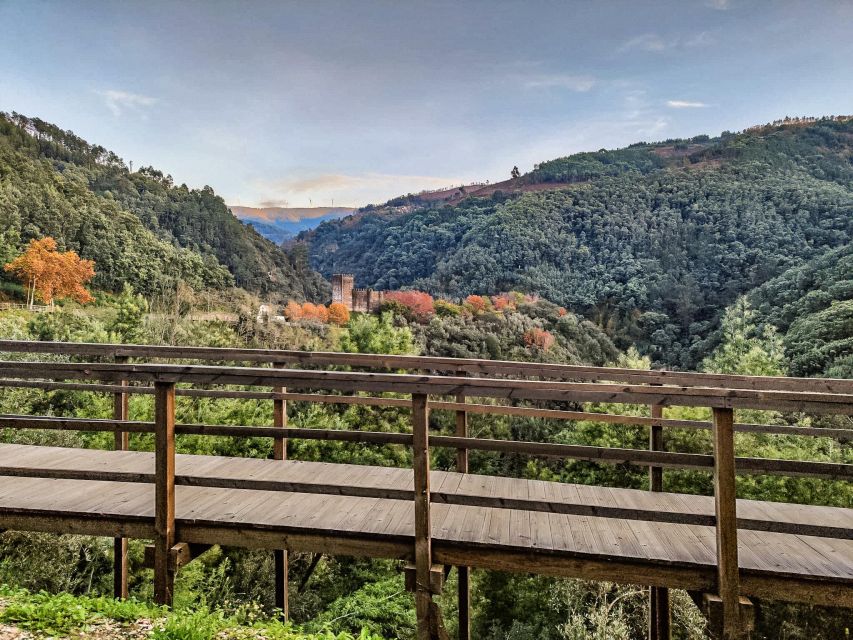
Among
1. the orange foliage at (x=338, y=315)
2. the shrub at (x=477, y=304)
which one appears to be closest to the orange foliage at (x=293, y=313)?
the orange foliage at (x=338, y=315)

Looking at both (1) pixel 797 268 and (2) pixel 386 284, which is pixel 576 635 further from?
(2) pixel 386 284

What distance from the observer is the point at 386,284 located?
126 feet

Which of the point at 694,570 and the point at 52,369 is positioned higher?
the point at 52,369

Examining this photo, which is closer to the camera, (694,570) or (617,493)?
(694,570)

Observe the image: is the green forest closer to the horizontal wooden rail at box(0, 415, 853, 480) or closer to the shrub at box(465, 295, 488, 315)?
the shrub at box(465, 295, 488, 315)

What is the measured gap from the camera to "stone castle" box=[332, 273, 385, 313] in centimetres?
3000

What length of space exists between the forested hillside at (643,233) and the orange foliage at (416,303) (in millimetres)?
6090

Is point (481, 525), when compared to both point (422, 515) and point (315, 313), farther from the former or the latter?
point (315, 313)

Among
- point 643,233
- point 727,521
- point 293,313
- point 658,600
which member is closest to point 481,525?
point 727,521

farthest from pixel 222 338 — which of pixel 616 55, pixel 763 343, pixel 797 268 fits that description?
pixel 616 55

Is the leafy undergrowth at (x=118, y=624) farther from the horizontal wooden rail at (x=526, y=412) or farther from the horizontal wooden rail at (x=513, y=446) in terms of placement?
the horizontal wooden rail at (x=526, y=412)

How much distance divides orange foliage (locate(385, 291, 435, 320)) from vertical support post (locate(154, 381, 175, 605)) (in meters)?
23.4

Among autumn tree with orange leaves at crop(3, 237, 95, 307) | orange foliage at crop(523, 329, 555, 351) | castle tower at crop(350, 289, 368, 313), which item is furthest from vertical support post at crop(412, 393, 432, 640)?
castle tower at crop(350, 289, 368, 313)

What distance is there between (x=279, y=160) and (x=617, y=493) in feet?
101
